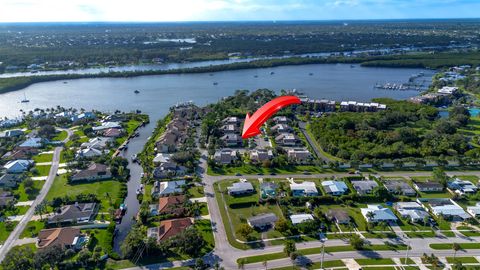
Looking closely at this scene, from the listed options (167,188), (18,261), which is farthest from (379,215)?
(18,261)

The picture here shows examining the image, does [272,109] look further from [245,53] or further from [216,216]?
[245,53]

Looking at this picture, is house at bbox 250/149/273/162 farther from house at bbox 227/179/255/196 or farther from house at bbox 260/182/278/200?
house at bbox 227/179/255/196

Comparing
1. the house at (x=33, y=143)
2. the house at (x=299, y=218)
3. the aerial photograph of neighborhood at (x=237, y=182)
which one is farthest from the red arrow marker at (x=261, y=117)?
the house at (x=33, y=143)

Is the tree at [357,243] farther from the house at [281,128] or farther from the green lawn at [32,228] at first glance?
the house at [281,128]

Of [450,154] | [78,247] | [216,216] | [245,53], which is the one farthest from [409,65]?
[78,247]

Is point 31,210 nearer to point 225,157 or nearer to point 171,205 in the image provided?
point 171,205
